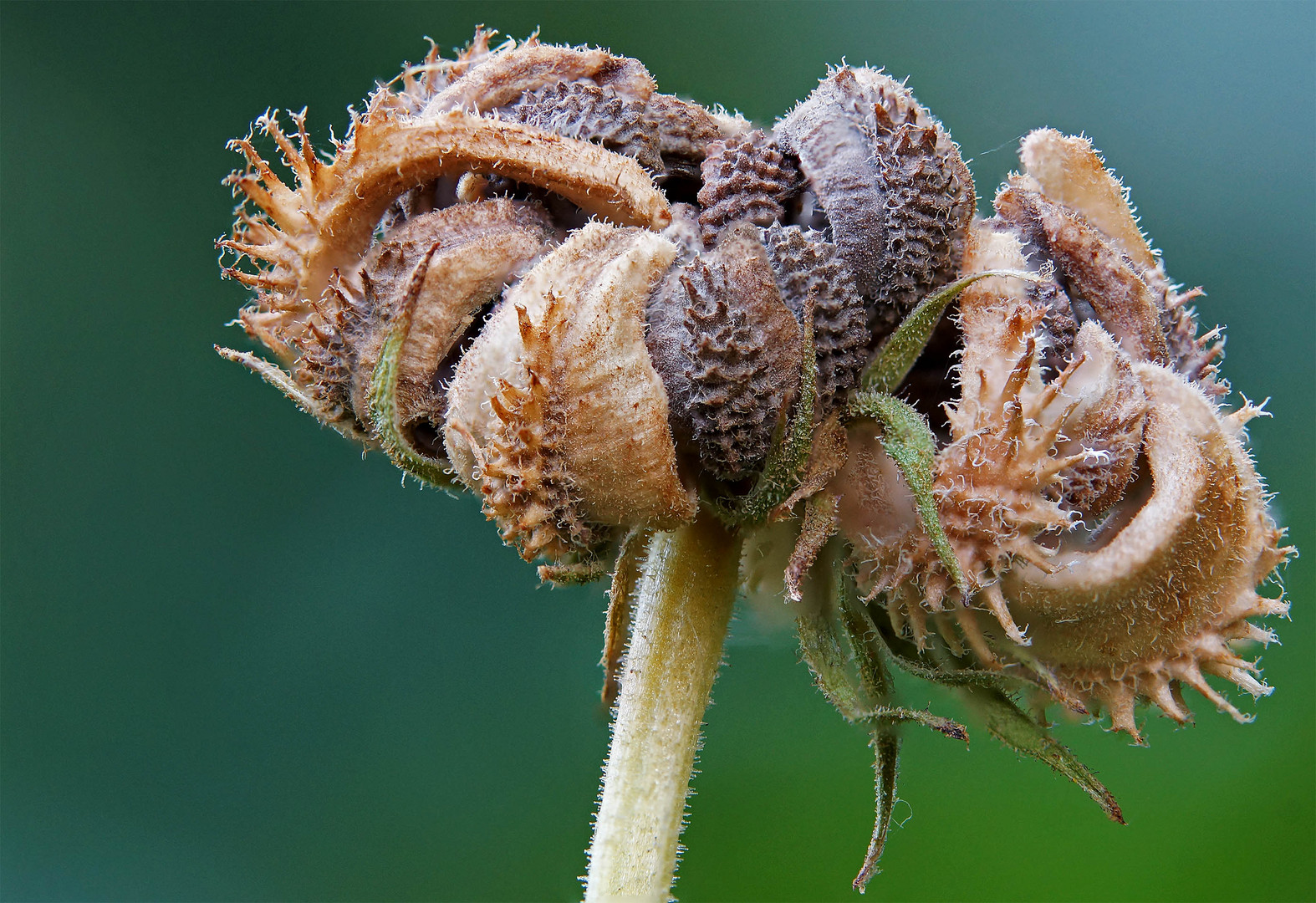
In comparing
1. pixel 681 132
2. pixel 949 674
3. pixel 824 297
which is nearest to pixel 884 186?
pixel 824 297

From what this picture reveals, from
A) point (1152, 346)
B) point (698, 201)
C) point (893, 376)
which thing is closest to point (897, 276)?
point (893, 376)

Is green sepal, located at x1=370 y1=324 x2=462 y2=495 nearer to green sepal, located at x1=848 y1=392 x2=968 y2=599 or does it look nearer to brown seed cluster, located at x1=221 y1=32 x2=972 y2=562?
brown seed cluster, located at x1=221 y1=32 x2=972 y2=562

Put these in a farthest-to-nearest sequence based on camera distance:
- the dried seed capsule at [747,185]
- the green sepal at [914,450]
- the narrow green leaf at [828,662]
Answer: the narrow green leaf at [828,662], the dried seed capsule at [747,185], the green sepal at [914,450]

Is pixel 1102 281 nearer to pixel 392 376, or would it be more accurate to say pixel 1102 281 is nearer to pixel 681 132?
pixel 681 132

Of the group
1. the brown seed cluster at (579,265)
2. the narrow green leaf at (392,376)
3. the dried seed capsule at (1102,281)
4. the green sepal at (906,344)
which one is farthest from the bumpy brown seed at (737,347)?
the dried seed capsule at (1102,281)

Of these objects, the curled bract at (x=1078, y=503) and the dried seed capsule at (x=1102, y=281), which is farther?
the dried seed capsule at (x=1102, y=281)

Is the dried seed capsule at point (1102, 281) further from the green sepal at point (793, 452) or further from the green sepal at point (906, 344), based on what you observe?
the green sepal at point (793, 452)

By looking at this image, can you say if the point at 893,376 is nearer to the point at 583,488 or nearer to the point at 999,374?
the point at 999,374
